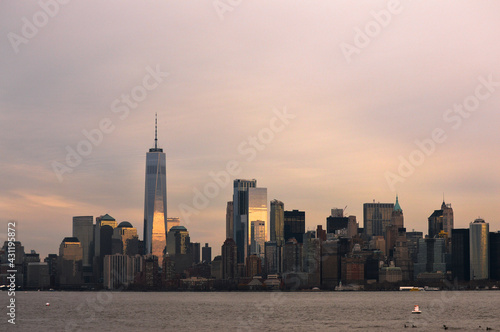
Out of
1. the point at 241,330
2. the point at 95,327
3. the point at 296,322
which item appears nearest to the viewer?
the point at 241,330

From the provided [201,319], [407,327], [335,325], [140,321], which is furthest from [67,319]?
[407,327]

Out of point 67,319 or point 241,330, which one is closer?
point 241,330

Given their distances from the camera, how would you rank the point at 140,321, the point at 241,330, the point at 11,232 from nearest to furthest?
the point at 11,232
the point at 241,330
the point at 140,321

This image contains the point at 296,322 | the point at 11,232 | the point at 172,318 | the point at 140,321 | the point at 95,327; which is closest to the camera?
the point at 11,232

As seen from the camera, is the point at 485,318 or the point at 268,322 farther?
the point at 485,318

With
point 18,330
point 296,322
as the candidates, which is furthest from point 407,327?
point 18,330

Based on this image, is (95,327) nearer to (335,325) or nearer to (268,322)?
(268,322)

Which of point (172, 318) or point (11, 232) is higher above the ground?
point (11, 232)

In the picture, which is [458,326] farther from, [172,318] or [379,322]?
[172,318]

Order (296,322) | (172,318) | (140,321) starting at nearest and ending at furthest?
1. (296,322)
2. (140,321)
3. (172,318)
